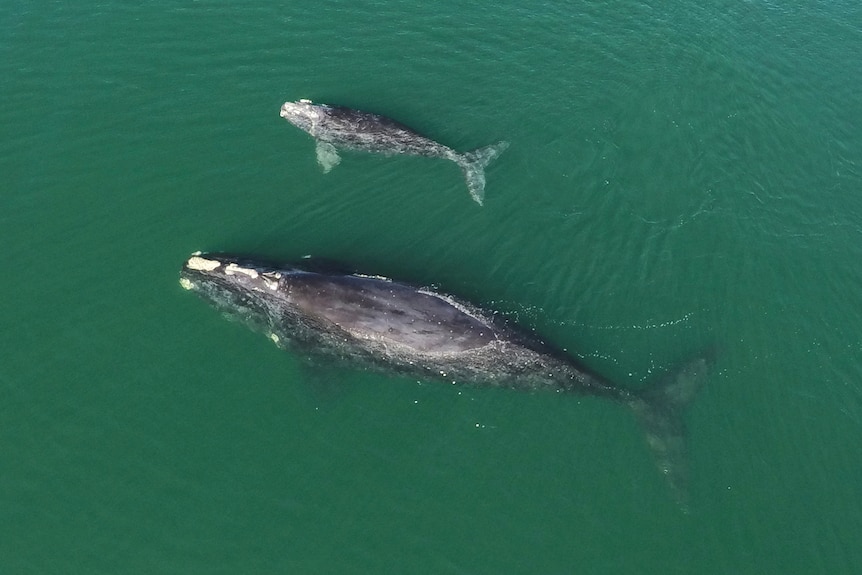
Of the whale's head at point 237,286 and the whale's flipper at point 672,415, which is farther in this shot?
the whale's head at point 237,286

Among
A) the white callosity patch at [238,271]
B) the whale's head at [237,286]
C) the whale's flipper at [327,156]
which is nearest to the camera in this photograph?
the whale's head at [237,286]

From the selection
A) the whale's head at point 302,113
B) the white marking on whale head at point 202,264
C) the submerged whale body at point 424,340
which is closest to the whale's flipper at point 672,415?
the submerged whale body at point 424,340

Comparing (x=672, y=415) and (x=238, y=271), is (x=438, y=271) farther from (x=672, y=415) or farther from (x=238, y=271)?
(x=672, y=415)

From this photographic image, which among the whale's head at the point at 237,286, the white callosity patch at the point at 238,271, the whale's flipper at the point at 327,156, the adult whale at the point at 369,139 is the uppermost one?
the adult whale at the point at 369,139

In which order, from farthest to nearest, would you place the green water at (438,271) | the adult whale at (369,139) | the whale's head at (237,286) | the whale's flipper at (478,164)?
the adult whale at (369,139), the whale's flipper at (478,164), the whale's head at (237,286), the green water at (438,271)

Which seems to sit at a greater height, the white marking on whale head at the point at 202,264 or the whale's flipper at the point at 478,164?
the whale's flipper at the point at 478,164

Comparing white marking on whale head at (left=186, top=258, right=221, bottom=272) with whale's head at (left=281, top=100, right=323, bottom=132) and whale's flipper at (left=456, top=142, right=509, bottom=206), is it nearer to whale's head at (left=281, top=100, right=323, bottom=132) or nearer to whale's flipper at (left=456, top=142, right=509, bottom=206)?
whale's head at (left=281, top=100, right=323, bottom=132)

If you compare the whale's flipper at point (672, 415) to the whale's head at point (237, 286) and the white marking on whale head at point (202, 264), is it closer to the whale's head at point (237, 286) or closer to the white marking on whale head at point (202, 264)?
the whale's head at point (237, 286)
